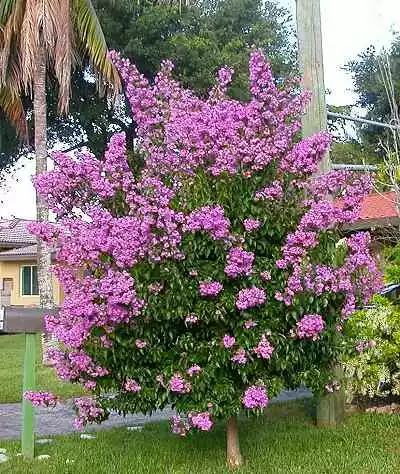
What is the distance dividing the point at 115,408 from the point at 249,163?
2224 mm

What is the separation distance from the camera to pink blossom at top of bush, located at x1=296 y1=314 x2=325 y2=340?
5398 mm

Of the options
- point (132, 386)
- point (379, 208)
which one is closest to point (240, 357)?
point (132, 386)

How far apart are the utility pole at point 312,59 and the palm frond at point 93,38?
23.2 feet

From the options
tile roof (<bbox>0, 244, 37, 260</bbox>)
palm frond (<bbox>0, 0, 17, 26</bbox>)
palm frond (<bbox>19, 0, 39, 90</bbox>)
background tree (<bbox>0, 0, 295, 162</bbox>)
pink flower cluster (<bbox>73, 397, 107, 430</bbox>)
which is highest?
background tree (<bbox>0, 0, 295, 162</bbox>)

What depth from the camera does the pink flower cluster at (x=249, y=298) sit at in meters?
5.29

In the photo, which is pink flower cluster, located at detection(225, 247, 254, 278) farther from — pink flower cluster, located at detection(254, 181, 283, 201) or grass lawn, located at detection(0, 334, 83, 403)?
grass lawn, located at detection(0, 334, 83, 403)

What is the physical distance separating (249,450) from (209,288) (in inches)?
87.6

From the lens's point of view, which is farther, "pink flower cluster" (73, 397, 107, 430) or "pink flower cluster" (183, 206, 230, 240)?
"pink flower cluster" (73, 397, 107, 430)

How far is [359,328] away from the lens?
7762 mm

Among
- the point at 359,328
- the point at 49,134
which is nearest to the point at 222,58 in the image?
the point at 49,134

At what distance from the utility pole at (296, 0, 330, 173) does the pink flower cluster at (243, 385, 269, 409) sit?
3.70 m

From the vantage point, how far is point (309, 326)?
17.7 feet

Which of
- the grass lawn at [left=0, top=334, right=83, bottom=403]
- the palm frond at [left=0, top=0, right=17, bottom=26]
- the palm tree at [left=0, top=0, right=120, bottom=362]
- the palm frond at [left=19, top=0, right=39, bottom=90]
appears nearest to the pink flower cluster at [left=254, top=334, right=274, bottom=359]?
the grass lawn at [left=0, top=334, right=83, bottom=403]

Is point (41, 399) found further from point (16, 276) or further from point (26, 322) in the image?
point (16, 276)
